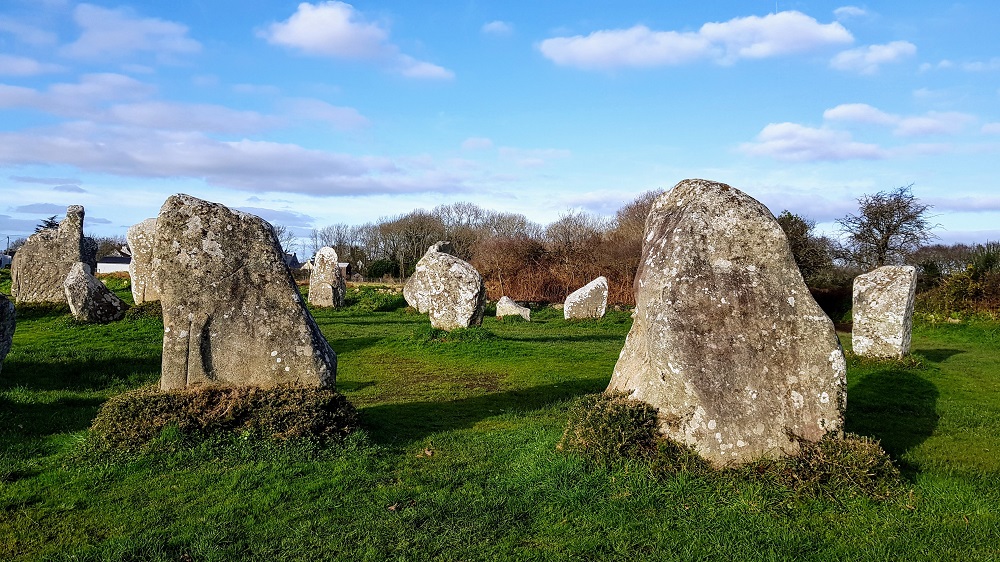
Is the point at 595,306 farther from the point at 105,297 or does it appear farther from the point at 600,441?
the point at 600,441

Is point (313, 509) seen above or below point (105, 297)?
below

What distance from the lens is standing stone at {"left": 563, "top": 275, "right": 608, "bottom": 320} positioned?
79.9 feet

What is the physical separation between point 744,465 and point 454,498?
269cm

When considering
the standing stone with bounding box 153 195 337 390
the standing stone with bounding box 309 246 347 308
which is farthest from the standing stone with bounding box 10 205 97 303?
the standing stone with bounding box 153 195 337 390

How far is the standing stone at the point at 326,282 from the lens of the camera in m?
26.8

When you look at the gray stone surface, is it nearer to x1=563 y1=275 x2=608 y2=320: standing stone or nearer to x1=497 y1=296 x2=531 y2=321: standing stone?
x1=497 y1=296 x2=531 y2=321: standing stone

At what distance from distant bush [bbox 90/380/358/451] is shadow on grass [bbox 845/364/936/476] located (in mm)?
5913

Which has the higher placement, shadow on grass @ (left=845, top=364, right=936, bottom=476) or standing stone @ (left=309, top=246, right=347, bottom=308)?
standing stone @ (left=309, top=246, right=347, bottom=308)

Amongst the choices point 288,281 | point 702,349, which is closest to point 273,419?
point 288,281

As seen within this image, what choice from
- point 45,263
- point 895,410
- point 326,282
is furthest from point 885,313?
point 45,263

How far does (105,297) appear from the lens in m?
18.1

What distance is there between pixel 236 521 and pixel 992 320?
2595 cm

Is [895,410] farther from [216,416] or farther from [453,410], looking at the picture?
[216,416]

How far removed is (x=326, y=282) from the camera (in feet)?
88.6
